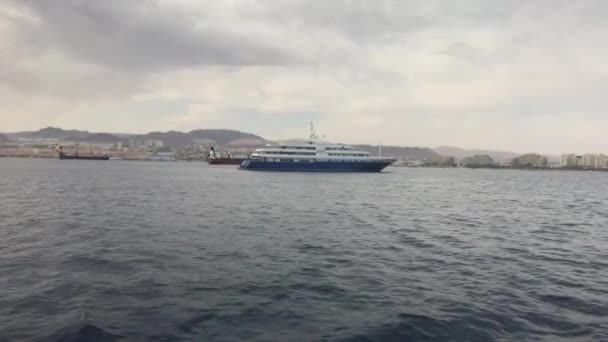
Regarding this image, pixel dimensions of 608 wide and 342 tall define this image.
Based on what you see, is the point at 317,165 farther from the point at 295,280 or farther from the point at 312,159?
the point at 295,280

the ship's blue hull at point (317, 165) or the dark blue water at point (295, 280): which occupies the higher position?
the ship's blue hull at point (317, 165)

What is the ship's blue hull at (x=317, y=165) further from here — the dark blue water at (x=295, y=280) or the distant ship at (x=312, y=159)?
the dark blue water at (x=295, y=280)

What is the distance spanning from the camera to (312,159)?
104 metres

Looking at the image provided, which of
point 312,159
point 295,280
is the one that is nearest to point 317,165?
point 312,159

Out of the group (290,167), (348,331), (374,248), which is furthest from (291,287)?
(290,167)

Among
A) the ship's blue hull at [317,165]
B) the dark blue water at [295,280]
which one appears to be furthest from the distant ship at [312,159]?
the dark blue water at [295,280]

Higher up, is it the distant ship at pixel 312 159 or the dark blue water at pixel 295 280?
the distant ship at pixel 312 159

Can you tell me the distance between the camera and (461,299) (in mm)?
10258

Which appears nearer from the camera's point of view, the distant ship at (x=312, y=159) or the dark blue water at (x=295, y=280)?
the dark blue water at (x=295, y=280)

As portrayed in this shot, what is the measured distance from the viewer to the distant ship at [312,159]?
104000 millimetres

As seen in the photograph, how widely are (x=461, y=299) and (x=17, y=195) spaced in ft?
129

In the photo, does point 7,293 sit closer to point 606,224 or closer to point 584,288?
point 584,288

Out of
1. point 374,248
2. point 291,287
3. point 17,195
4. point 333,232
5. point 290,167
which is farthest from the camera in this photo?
point 290,167

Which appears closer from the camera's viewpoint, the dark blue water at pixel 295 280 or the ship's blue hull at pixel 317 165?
the dark blue water at pixel 295 280
